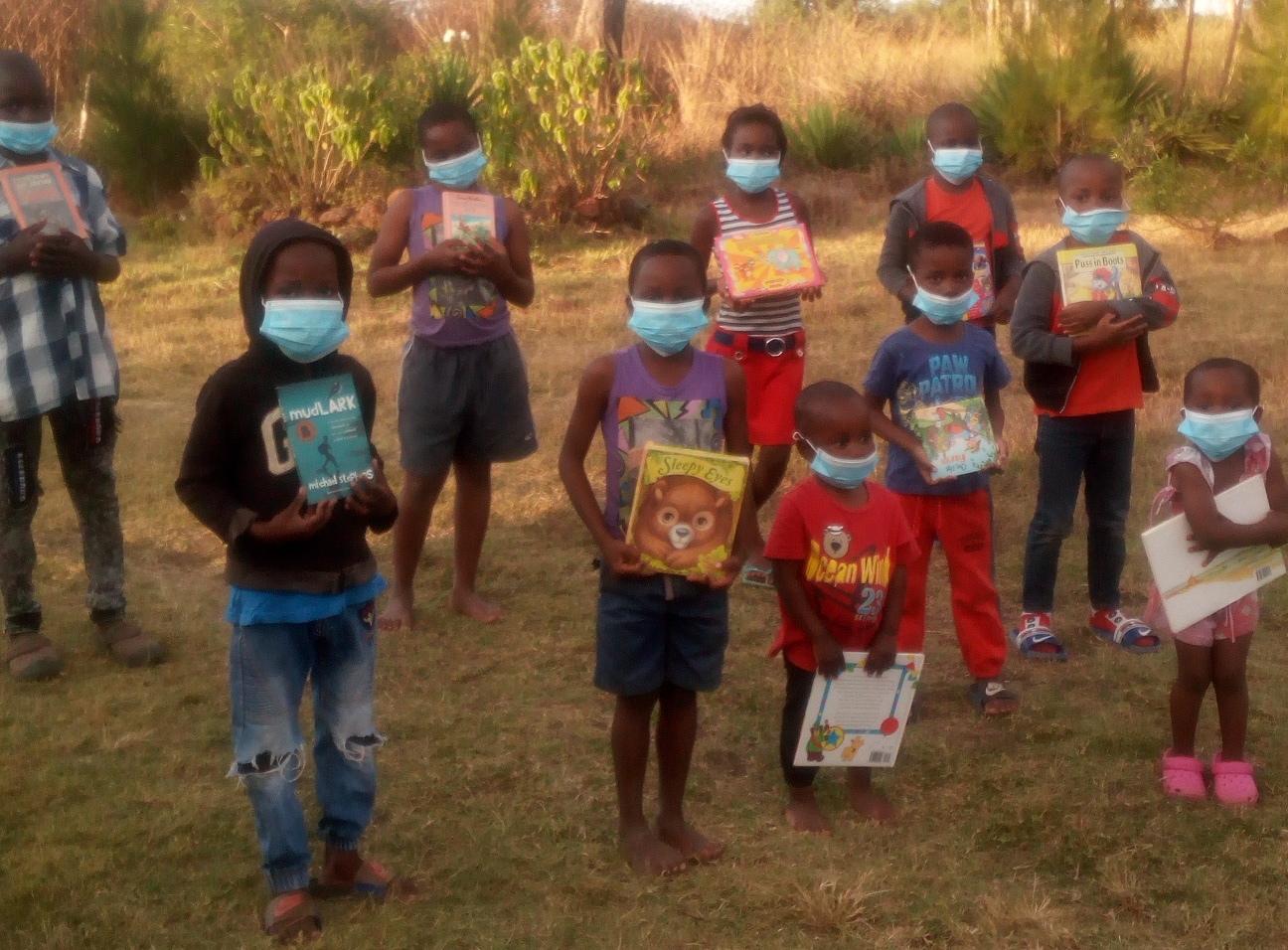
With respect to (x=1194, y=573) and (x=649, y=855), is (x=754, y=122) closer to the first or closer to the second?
(x=1194, y=573)

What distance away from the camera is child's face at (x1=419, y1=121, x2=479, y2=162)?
4.54 metres

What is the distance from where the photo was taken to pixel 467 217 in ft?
14.8

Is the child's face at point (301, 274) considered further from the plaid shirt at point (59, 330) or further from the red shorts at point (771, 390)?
the red shorts at point (771, 390)

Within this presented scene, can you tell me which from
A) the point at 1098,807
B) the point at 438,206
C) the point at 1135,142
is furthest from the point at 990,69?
the point at 1098,807

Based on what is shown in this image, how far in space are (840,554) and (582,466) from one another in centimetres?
68

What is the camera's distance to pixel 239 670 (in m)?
2.94

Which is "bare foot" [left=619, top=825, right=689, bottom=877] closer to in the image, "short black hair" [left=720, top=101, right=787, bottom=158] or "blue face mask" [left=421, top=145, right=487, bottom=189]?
"blue face mask" [left=421, top=145, right=487, bottom=189]

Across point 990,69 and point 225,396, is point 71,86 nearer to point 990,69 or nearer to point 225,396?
point 990,69

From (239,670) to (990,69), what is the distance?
15.7m

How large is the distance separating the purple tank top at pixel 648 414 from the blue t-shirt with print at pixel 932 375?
875 millimetres

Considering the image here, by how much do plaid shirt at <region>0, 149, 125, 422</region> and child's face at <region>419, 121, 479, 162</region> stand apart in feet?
3.52

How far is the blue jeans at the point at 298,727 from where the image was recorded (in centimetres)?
295

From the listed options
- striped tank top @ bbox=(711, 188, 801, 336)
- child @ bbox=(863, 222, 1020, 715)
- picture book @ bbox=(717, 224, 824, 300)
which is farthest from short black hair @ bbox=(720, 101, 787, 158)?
child @ bbox=(863, 222, 1020, 715)

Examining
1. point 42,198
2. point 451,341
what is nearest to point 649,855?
point 451,341
